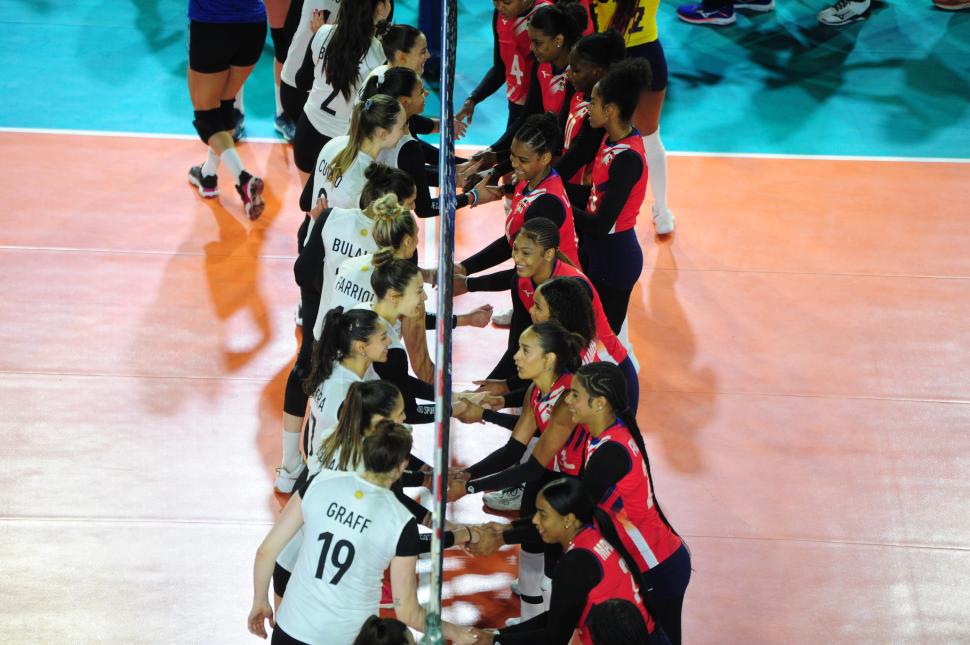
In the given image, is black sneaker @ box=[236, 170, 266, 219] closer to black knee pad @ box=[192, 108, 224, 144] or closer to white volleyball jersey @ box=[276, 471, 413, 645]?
black knee pad @ box=[192, 108, 224, 144]

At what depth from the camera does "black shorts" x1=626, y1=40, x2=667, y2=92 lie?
7000 millimetres

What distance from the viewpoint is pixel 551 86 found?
6566 mm

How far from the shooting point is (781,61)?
1071 centimetres

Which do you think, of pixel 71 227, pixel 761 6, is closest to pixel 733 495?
pixel 71 227

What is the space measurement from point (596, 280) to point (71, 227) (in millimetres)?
3975

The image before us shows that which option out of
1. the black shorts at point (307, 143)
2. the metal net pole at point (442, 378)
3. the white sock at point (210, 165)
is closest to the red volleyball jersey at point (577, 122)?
the black shorts at point (307, 143)

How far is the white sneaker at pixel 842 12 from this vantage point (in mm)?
11328

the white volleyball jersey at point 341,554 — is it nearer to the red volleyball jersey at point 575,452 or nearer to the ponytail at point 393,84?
the red volleyball jersey at point 575,452

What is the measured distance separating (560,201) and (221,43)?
3.18m

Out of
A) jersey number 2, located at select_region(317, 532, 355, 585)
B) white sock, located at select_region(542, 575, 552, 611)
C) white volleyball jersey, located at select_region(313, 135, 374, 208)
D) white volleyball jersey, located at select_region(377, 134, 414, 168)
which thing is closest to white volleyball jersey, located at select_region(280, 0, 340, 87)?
white volleyball jersey, located at select_region(377, 134, 414, 168)

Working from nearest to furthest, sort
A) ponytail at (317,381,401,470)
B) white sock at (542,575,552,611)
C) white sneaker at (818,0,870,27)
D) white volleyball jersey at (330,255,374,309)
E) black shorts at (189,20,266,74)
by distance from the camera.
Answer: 1. ponytail at (317,381,401,470)
2. white volleyball jersey at (330,255,374,309)
3. white sock at (542,575,552,611)
4. black shorts at (189,20,266,74)
5. white sneaker at (818,0,870,27)

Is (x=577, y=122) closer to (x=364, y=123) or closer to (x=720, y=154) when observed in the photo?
(x=364, y=123)

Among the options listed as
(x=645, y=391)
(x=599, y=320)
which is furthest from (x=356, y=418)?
(x=645, y=391)

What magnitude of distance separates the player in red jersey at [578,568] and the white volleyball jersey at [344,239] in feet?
5.36
